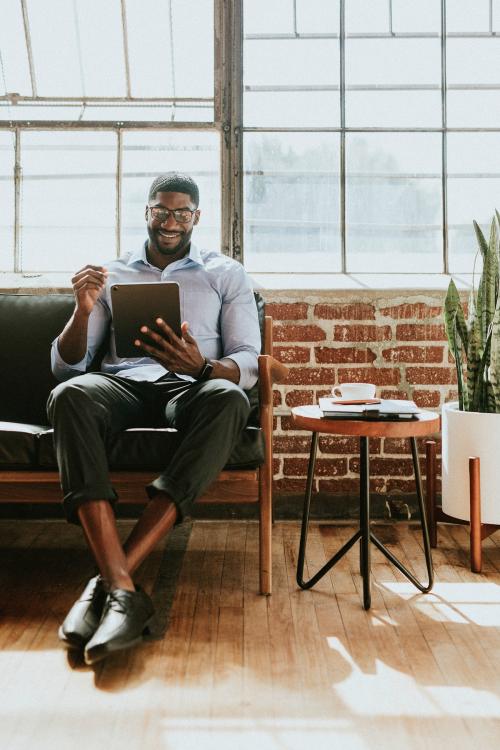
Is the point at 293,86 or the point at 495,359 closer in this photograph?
the point at 495,359

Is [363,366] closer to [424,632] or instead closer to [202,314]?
[202,314]

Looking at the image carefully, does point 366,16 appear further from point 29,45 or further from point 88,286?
point 88,286

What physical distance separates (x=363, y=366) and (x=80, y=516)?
5.33 ft

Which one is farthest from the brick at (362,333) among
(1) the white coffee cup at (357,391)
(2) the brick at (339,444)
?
(1) the white coffee cup at (357,391)

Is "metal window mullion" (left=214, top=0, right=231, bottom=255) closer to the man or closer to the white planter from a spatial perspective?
the man

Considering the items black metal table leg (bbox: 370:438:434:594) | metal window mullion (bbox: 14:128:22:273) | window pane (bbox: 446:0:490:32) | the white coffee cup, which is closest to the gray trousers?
the white coffee cup

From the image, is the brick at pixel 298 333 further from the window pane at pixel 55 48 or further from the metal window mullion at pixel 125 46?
the window pane at pixel 55 48

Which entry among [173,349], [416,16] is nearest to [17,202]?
[173,349]

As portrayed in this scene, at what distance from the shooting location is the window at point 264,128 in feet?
11.2

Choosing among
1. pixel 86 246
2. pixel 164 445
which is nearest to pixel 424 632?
pixel 164 445

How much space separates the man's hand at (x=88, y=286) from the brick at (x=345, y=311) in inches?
42.7

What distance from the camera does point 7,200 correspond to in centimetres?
345

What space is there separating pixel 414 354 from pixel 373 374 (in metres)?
0.20

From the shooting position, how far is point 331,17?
341 cm
